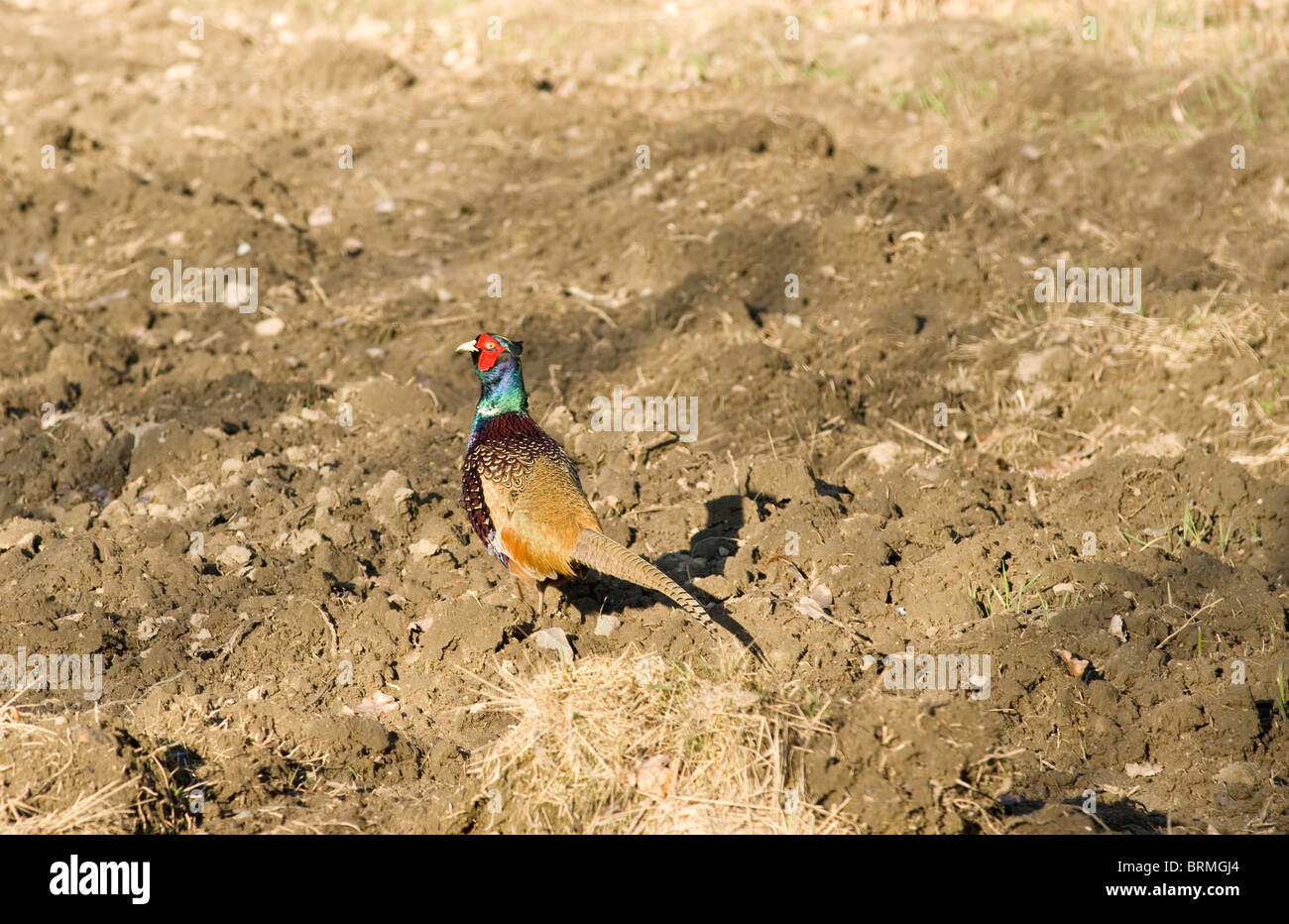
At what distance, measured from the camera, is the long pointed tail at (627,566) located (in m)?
4.13

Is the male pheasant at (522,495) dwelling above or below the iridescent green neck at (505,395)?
below

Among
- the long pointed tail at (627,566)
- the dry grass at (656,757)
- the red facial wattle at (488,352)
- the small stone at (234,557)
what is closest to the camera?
the dry grass at (656,757)

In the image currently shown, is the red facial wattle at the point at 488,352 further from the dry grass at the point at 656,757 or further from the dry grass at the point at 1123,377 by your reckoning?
the dry grass at the point at 1123,377

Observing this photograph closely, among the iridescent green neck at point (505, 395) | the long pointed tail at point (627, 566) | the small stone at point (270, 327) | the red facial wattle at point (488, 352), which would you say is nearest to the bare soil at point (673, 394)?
the small stone at point (270, 327)

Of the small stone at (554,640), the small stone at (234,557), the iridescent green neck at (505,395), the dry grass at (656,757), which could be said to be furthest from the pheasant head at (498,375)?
the dry grass at (656,757)

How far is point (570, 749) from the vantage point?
11.8ft

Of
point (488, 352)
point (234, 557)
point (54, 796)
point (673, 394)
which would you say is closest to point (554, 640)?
point (488, 352)

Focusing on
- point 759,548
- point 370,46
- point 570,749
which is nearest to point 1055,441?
point 759,548

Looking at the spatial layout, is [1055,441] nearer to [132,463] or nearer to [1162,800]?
[1162,800]

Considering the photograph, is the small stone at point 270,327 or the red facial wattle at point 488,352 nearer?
the red facial wattle at point 488,352

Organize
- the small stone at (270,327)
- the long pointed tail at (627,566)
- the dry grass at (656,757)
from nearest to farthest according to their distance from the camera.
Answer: the dry grass at (656,757) < the long pointed tail at (627,566) < the small stone at (270,327)

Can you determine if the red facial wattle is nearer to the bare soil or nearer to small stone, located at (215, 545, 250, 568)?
the bare soil

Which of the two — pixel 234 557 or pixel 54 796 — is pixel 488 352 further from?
pixel 54 796

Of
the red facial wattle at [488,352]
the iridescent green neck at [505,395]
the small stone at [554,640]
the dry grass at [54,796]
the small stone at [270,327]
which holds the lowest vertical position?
the dry grass at [54,796]
